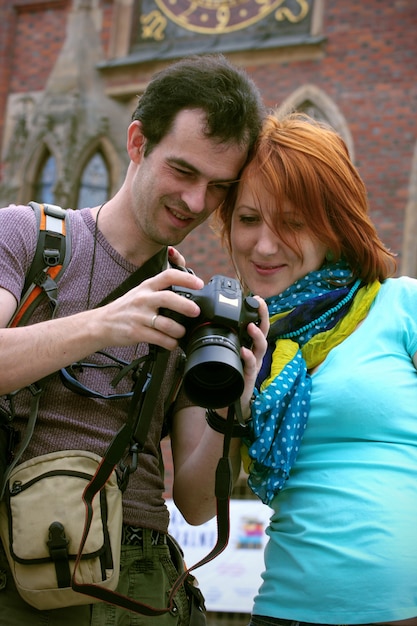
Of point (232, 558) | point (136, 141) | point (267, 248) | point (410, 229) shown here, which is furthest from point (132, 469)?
point (410, 229)

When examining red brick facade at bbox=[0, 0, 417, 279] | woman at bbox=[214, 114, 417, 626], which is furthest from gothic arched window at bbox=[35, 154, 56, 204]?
woman at bbox=[214, 114, 417, 626]

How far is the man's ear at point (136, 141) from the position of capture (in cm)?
217

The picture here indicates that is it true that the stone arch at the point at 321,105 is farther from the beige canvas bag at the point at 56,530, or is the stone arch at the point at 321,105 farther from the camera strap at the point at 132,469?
the beige canvas bag at the point at 56,530

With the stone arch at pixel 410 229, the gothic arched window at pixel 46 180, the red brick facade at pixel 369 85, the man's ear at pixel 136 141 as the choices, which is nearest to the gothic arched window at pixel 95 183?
the gothic arched window at pixel 46 180

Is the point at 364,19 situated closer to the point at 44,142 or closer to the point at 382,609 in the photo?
the point at 44,142

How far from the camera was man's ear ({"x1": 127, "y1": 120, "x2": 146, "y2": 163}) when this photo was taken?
217cm

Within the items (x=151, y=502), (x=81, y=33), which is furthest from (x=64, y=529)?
(x=81, y=33)

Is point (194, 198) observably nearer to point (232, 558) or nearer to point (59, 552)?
point (59, 552)

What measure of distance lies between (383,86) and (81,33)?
128 inches

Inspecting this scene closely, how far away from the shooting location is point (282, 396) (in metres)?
1.85

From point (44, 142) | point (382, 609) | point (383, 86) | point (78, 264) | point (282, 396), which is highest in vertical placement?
point (383, 86)

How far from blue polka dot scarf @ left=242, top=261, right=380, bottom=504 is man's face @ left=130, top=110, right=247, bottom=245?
30cm

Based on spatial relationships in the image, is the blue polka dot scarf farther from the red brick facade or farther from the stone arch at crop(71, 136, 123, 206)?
the stone arch at crop(71, 136, 123, 206)

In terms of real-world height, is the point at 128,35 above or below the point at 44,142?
above
